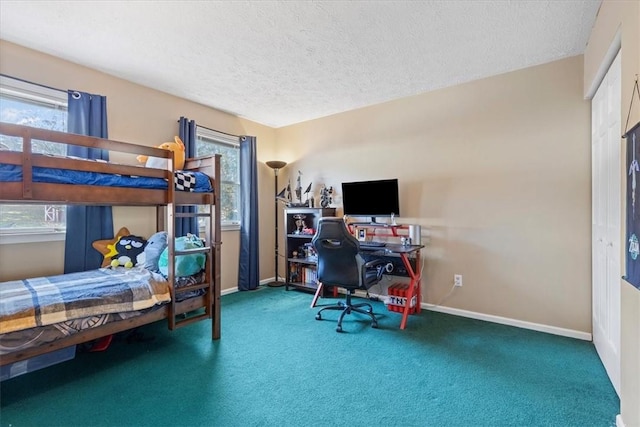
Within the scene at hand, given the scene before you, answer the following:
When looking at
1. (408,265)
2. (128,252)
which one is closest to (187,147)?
(128,252)

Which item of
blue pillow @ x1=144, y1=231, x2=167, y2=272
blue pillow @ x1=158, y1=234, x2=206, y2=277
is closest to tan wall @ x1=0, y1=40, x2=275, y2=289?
blue pillow @ x1=144, y1=231, x2=167, y2=272

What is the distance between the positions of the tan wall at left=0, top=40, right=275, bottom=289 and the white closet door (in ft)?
12.5

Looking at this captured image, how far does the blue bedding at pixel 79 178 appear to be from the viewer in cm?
169

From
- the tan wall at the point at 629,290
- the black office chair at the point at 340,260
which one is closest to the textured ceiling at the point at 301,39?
the tan wall at the point at 629,290

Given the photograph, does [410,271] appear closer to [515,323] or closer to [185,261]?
[515,323]

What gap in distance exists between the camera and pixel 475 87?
3.12 meters

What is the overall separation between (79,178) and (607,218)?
3.52 m

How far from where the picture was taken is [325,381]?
1992 millimetres

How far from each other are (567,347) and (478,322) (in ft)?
2.31

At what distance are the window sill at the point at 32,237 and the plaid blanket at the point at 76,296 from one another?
0.40 meters

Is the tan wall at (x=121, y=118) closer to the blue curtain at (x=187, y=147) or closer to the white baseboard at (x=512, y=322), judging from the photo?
the blue curtain at (x=187, y=147)

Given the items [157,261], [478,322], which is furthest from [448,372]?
[157,261]

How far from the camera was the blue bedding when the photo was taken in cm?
169

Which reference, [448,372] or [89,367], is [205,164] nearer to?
[89,367]
